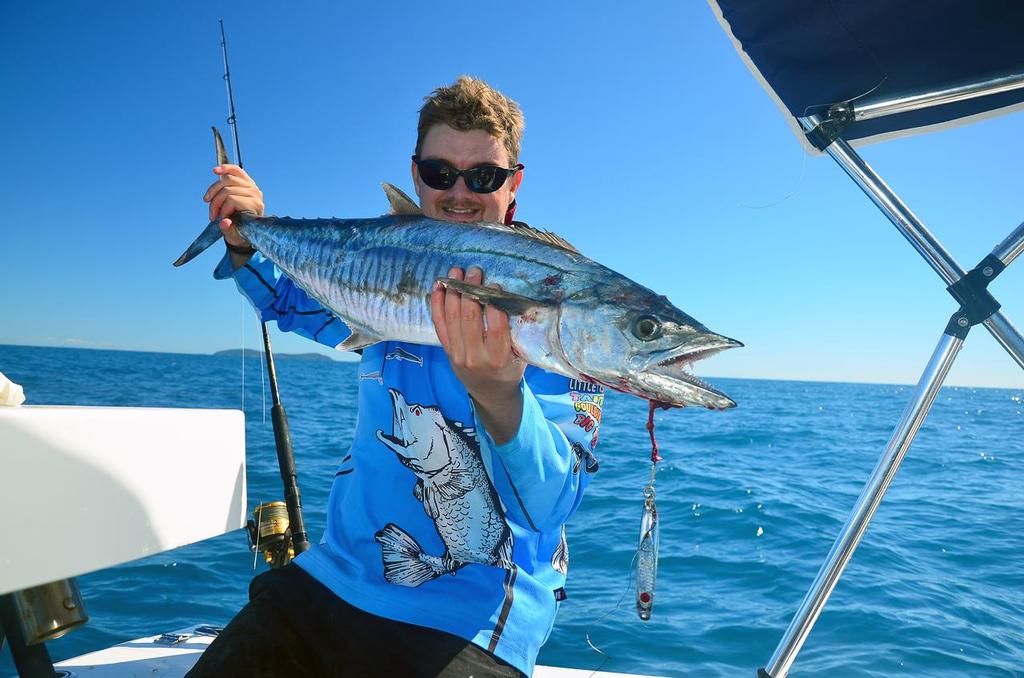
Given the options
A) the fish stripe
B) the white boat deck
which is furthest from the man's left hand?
the white boat deck

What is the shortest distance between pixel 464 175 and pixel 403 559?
176cm

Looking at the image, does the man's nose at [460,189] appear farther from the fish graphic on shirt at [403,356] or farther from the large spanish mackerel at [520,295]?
the fish graphic on shirt at [403,356]

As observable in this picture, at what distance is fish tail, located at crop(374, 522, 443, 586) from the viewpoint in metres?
2.33

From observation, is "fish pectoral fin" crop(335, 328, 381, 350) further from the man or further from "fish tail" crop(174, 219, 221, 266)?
"fish tail" crop(174, 219, 221, 266)

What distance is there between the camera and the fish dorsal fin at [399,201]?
265cm

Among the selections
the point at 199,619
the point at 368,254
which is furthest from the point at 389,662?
the point at 199,619

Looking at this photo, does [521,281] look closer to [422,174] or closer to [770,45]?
[422,174]

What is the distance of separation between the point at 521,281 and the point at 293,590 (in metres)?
1.52

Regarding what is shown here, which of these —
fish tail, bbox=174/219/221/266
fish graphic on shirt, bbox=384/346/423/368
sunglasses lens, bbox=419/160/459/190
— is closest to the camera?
fish graphic on shirt, bbox=384/346/423/368

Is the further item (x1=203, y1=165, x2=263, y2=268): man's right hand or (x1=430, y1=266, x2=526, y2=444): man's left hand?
(x1=203, y1=165, x2=263, y2=268): man's right hand

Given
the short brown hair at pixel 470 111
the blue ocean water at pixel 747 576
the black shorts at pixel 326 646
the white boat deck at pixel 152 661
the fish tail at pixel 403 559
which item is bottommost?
the blue ocean water at pixel 747 576

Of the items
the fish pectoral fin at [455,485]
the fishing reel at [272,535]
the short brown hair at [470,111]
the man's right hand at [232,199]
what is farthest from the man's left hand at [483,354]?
the fishing reel at [272,535]

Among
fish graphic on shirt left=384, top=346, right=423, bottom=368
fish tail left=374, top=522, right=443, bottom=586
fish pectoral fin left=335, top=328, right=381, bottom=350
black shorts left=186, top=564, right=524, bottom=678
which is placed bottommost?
black shorts left=186, top=564, right=524, bottom=678

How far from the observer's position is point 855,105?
2.69 meters
